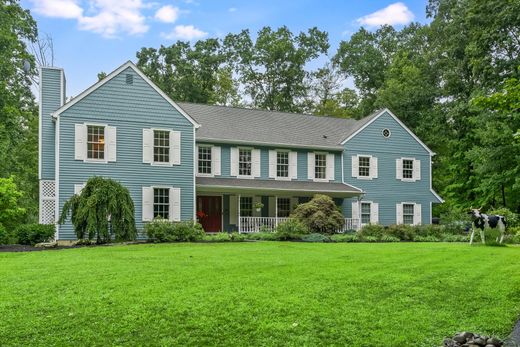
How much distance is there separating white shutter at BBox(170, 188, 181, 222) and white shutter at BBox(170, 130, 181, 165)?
127 cm

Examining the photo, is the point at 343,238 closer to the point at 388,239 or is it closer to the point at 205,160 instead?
the point at 388,239

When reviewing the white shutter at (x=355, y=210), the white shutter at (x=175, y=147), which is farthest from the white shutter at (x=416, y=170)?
the white shutter at (x=175, y=147)

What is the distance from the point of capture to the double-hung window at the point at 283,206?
25734 millimetres

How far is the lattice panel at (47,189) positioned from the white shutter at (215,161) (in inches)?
280

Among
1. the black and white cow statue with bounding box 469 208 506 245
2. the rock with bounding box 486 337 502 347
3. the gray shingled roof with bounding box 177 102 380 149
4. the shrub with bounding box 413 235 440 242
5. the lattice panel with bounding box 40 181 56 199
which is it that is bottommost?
the shrub with bounding box 413 235 440 242

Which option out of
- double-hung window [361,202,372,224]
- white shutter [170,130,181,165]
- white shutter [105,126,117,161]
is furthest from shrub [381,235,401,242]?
white shutter [105,126,117,161]

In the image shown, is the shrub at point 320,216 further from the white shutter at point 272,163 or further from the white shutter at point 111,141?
the white shutter at point 111,141

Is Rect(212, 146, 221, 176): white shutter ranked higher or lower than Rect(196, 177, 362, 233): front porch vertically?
higher

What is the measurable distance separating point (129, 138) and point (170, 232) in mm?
5416

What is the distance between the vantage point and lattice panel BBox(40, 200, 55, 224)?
816 inches

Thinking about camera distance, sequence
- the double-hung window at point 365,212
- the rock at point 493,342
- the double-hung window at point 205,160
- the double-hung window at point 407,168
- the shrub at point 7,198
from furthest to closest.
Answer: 1. the double-hung window at point 407,168
2. the double-hung window at point 365,212
3. the double-hung window at point 205,160
4. the shrub at point 7,198
5. the rock at point 493,342

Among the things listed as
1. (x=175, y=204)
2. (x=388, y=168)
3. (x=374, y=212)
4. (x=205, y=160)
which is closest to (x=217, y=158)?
(x=205, y=160)

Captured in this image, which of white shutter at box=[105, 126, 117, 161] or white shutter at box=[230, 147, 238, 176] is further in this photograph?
white shutter at box=[230, 147, 238, 176]

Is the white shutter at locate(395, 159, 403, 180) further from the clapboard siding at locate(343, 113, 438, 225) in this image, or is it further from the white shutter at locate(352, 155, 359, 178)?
the white shutter at locate(352, 155, 359, 178)
